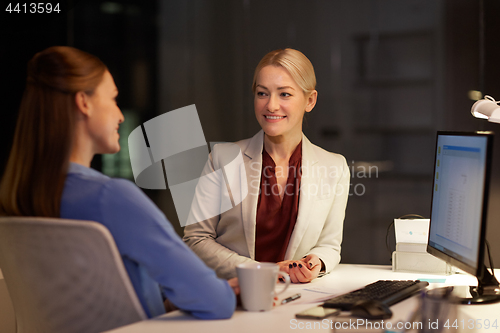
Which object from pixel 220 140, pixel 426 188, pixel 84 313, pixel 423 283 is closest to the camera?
pixel 84 313

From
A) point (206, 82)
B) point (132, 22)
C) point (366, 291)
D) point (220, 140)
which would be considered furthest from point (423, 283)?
point (132, 22)

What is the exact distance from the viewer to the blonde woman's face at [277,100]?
6.98ft

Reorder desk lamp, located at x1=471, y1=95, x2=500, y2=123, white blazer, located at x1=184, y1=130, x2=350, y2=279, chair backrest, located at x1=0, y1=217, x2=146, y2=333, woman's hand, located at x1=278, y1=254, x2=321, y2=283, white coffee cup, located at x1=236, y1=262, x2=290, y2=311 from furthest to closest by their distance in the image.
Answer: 1. white blazer, located at x1=184, y1=130, x2=350, y2=279
2. desk lamp, located at x1=471, y1=95, x2=500, y2=123
3. woman's hand, located at x1=278, y1=254, x2=321, y2=283
4. white coffee cup, located at x1=236, y1=262, x2=290, y2=311
5. chair backrest, located at x1=0, y1=217, x2=146, y2=333

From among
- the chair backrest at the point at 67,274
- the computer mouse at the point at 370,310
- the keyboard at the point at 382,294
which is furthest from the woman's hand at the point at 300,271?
the chair backrest at the point at 67,274

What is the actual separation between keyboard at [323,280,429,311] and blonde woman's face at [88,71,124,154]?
715mm

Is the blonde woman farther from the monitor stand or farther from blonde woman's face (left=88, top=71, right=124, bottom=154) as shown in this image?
blonde woman's face (left=88, top=71, right=124, bottom=154)

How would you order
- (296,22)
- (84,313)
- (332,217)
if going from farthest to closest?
(296,22)
(332,217)
(84,313)

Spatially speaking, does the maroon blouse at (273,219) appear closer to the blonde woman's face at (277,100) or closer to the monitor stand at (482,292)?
the blonde woman's face at (277,100)

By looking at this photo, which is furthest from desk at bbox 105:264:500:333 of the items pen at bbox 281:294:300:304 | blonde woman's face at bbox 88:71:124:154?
blonde woman's face at bbox 88:71:124:154

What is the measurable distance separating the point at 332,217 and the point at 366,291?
29.9 inches

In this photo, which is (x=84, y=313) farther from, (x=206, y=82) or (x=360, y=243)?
(x=206, y=82)

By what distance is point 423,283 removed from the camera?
1.43 meters

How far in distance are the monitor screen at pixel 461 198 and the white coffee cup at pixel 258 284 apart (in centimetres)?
53

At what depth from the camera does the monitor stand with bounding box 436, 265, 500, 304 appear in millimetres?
1334
